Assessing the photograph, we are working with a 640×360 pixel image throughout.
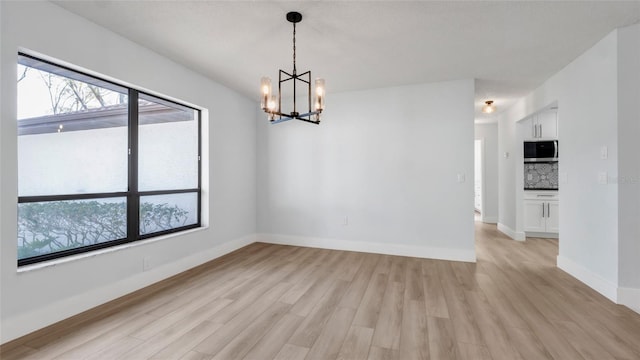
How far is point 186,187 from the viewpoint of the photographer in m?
3.80

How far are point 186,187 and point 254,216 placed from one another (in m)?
1.56

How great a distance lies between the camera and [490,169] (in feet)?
23.4

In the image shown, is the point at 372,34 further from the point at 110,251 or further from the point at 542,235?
the point at 542,235

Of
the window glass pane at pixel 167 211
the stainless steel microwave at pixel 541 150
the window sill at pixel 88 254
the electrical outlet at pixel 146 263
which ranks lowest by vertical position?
the electrical outlet at pixel 146 263

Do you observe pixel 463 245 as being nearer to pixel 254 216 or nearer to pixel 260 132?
pixel 254 216

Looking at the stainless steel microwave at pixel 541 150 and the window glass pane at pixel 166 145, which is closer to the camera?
the window glass pane at pixel 166 145

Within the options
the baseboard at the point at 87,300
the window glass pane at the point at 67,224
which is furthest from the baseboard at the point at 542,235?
the window glass pane at the point at 67,224

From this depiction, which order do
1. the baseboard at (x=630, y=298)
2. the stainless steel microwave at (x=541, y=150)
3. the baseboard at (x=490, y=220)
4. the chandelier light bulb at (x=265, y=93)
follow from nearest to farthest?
the chandelier light bulb at (x=265, y=93) → the baseboard at (x=630, y=298) → the stainless steel microwave at (x=541, y=150) → the baseboard at (x=490, y=220)

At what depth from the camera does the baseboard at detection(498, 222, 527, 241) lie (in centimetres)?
514

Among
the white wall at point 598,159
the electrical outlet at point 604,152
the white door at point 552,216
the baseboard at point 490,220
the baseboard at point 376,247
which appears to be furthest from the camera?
the baseboard at point 490,220

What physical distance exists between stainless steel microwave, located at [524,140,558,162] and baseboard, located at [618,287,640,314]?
11.5 ft

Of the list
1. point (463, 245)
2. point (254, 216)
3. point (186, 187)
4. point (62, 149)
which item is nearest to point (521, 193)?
point (463, 245)

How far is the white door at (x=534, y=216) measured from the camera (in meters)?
5.33

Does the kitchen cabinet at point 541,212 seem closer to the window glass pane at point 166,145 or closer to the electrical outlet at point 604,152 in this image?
the electrical outlet at point 604,152
